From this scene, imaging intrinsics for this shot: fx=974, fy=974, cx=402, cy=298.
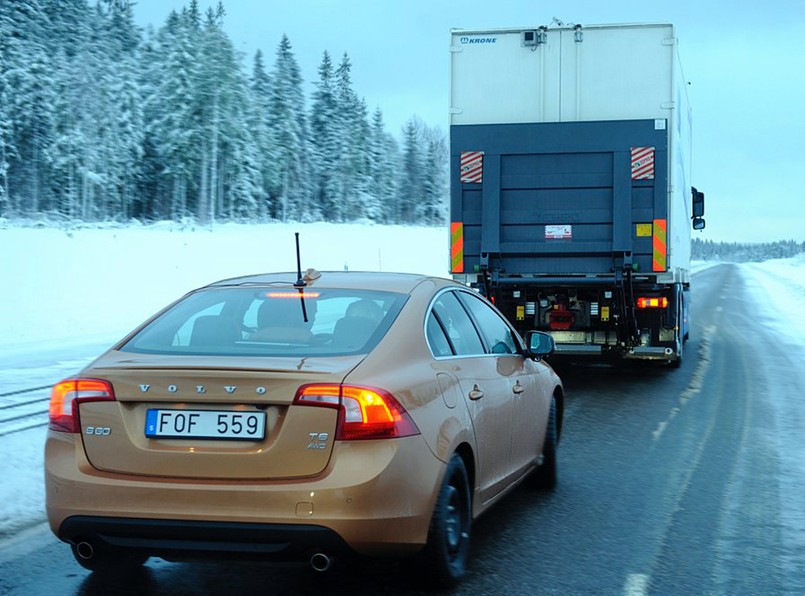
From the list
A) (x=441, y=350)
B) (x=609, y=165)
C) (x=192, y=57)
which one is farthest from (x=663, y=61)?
(x=192, y=57)

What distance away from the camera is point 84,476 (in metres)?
4.07

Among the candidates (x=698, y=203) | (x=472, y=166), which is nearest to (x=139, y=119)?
(x=698, y=203)

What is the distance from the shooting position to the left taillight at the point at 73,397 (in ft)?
13.5

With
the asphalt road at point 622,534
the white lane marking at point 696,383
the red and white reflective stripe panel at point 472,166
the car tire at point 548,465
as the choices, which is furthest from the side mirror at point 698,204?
the car tire at point 548,465

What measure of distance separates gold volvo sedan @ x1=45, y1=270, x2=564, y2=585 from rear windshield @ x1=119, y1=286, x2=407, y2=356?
0.7 inches

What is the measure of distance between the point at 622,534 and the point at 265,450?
255 centimetres

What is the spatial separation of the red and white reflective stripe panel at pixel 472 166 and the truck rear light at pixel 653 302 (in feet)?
8.78

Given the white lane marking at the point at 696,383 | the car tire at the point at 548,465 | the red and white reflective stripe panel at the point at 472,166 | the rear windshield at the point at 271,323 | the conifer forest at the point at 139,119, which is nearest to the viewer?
the rear windshield at the point at 271,323

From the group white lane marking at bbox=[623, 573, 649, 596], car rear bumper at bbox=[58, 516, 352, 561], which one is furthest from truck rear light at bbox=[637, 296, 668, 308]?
car rear bumper at bbox=[58, 516, 352, 561]

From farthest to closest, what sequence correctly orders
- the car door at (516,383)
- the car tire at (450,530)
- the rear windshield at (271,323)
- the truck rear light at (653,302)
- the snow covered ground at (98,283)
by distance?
the truck rear light at (653,302) → the snow covered ground at (98,283) → the car door at (516,383) → the rear windshield at (271,323) → the car tire at (450,530)

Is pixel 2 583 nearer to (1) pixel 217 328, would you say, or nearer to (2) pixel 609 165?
(1) pixel 217 328

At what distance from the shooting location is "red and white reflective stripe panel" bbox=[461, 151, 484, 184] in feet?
41.4

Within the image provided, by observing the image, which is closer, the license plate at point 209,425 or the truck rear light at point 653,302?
the license plate at point 209,425

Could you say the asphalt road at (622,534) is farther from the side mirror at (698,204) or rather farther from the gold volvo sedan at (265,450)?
the side mirror at (698,204)
